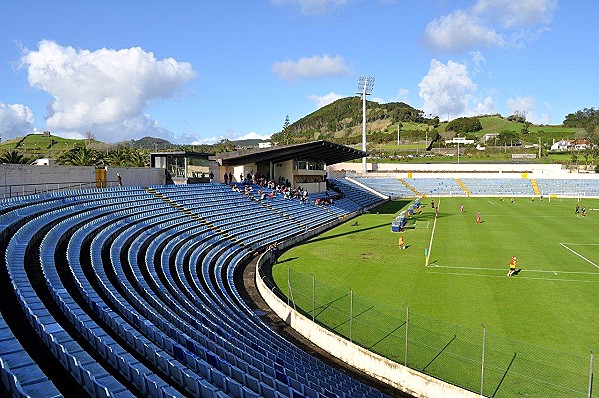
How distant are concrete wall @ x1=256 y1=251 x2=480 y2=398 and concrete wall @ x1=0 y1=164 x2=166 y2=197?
13809 millimetres

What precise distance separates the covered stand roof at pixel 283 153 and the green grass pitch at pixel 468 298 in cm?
967

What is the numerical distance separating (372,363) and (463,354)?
2.46m

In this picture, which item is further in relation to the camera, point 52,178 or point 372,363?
point 52,178

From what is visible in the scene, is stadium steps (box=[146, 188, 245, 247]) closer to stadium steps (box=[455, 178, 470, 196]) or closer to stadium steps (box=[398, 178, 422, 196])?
stadium steps (box=[398, 178, 422, 196])

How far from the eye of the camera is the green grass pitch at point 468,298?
11891 mm

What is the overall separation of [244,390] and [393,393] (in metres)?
5.74

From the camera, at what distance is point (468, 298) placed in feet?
60.3

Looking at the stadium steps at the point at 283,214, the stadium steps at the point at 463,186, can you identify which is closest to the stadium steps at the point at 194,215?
the stadium steps at the point at 283,214

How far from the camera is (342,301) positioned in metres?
17.0

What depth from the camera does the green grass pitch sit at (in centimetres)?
1189

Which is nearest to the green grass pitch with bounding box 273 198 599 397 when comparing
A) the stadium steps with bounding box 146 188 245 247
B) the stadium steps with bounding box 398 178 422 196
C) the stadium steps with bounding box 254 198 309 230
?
the stadium steps with bounding box 254 198 309 230

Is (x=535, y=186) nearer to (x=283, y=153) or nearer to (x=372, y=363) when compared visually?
(x=283, y=153)

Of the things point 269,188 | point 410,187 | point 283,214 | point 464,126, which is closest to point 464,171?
point 410,187

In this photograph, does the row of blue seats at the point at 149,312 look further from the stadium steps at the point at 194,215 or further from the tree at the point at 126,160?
the tree at the point at 126,160
